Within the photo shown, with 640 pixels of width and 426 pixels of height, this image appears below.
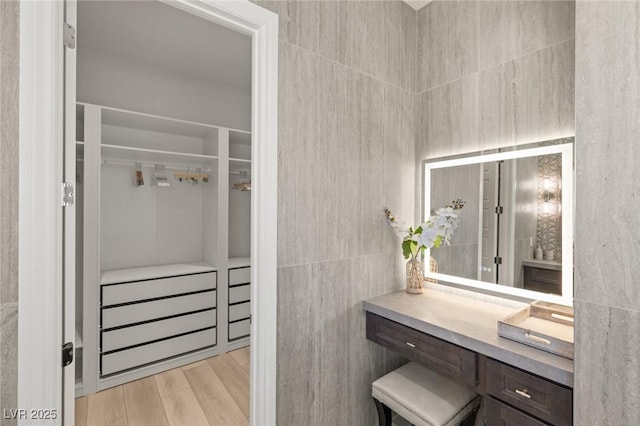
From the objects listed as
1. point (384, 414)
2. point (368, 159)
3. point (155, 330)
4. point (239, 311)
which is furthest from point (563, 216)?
point (155, 330)

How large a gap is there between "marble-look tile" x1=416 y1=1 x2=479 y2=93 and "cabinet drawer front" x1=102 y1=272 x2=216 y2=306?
8.00 feet

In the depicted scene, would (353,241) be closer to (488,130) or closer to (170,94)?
(488,130)

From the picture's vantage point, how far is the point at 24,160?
85 centimetres

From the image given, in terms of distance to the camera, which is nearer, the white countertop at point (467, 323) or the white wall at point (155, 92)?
the white countertop at point (467, 323)

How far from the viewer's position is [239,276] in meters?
3.08

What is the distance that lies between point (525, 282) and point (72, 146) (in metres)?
2.04

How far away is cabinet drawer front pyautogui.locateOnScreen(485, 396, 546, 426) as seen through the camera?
1.12 m

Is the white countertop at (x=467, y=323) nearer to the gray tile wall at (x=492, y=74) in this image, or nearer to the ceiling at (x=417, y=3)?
the gray tile wall at (x=492, y=74)

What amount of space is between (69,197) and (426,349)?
5.10 ft

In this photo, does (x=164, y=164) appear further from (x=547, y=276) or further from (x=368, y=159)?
(x=547, y=276)

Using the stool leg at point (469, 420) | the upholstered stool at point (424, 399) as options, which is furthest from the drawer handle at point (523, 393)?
the stool leg at point (469, 420)

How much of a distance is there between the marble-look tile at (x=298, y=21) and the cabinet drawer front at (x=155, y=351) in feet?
8.53

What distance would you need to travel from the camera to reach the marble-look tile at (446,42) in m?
1.80

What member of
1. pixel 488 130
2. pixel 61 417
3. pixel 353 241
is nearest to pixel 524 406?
pixel 353 241
